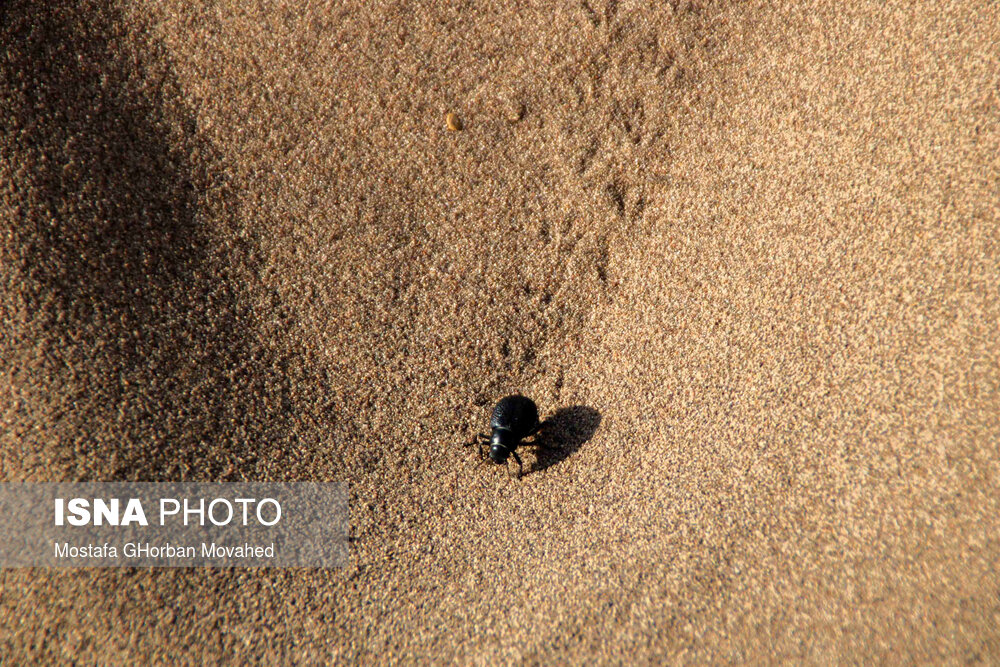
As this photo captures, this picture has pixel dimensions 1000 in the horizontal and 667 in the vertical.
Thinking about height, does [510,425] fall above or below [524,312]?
below

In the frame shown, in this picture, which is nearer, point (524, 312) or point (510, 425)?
point (510, 425)

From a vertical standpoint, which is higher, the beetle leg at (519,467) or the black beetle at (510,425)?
the black beetle at (510,425)

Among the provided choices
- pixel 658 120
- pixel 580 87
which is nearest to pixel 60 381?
pixel 580 87

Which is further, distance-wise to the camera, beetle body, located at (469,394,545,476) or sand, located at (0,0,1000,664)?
beetle body, located at (469,394,545,476)

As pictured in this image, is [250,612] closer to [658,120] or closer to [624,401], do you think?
[624,401]

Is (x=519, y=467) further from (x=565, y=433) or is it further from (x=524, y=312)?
(x=524, y=312)

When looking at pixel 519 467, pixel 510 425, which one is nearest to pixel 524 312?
pixel 510 425
